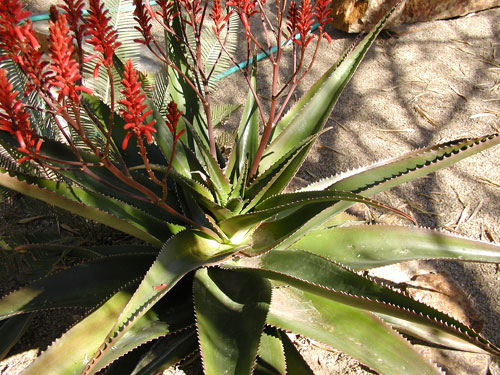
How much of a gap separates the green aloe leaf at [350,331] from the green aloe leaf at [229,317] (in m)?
0.11

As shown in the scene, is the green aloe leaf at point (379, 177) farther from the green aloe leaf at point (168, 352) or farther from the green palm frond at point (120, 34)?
the green palm frond at point (120, 34)

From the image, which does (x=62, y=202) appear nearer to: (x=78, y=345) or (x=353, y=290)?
(x=78, y=345)

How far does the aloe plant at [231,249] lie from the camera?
4.04ft

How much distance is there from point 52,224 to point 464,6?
3.63 metres

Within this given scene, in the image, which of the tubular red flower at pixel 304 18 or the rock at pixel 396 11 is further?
the rock at pixel 396 11

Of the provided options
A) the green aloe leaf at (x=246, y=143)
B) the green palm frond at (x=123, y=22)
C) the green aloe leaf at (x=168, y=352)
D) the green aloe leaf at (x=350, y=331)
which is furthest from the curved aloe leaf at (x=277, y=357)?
the green palm frond at (x=123, y=22)

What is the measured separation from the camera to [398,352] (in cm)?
132

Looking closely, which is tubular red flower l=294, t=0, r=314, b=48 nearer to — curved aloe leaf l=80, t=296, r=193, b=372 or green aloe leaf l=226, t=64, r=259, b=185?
green aloe leaf l=226, t=64, r=259, b=185

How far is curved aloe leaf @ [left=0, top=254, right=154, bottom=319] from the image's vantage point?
4.54 feet

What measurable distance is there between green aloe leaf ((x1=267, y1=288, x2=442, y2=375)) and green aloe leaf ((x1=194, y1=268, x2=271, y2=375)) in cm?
11

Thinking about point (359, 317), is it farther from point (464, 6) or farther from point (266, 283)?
point (464, 6)

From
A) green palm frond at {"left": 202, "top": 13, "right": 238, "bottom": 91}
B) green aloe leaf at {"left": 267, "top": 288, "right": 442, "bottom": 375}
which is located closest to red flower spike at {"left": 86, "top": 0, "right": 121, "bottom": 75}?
green aloe leaf at {"left": 267, "top": 288, "right": 442, "bottom": 375}

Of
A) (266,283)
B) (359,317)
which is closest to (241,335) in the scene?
(266,283)

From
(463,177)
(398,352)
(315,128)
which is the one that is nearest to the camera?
(398,352)
